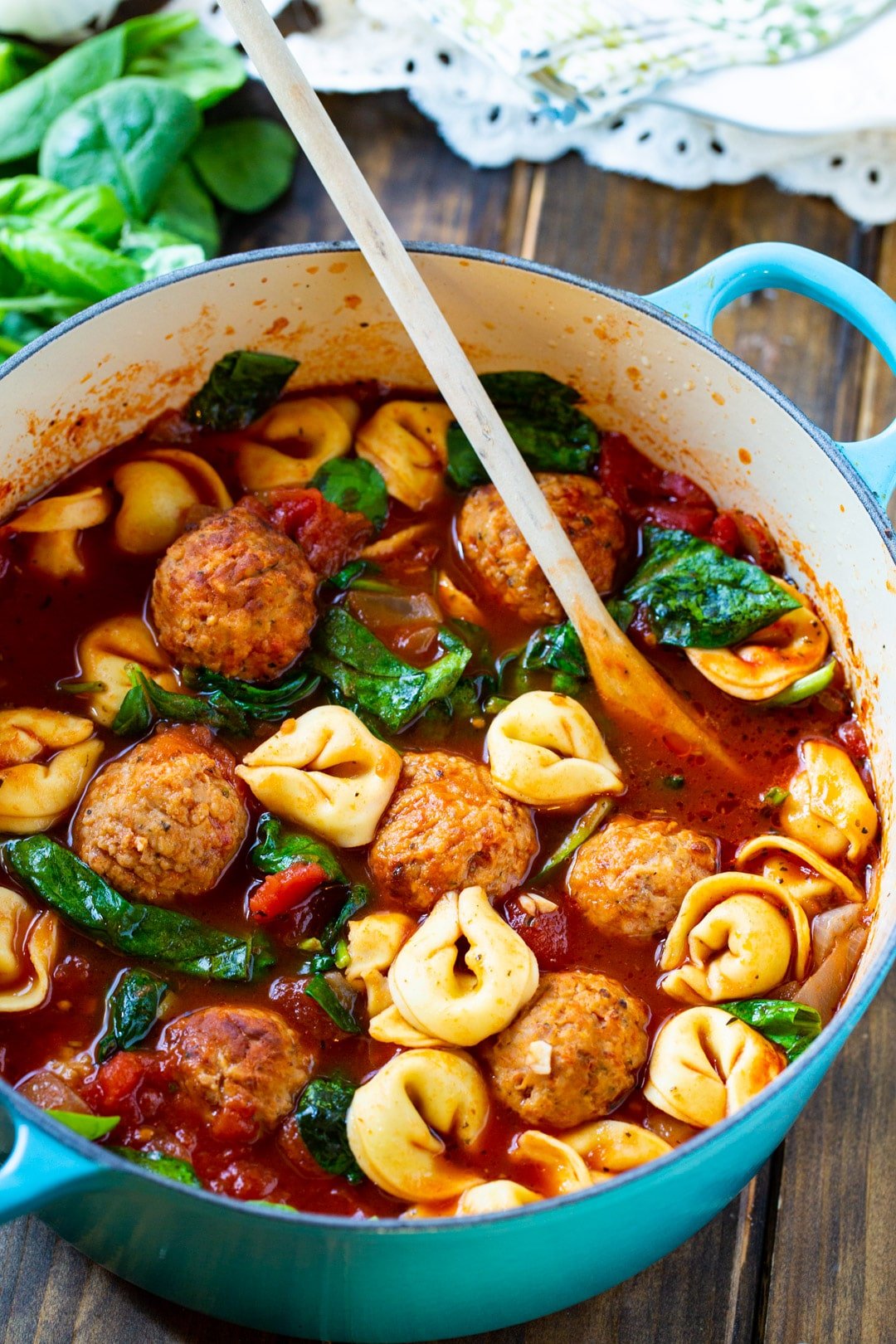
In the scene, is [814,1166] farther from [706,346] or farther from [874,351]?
[874,351]

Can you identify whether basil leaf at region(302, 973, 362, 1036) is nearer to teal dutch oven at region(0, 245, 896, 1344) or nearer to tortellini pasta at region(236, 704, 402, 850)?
tortellini pasta at region(236, 704, 402, 850)

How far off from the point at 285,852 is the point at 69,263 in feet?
6.35

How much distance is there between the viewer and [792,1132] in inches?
134

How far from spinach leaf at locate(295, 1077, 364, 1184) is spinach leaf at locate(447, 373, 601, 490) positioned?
1772 millimetres

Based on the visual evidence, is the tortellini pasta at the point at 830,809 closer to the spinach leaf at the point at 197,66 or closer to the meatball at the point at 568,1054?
the meatball at the point at 568,1054

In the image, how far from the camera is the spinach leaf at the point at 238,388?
12.5ft

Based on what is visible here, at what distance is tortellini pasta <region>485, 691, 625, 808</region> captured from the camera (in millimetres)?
3332

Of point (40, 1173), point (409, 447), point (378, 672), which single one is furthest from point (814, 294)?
point (40, 1173)

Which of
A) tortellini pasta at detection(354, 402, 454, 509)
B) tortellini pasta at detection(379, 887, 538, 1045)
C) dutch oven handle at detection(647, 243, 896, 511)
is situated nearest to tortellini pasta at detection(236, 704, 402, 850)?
tortellini pasta at detection(379, 887, 538, 1045)

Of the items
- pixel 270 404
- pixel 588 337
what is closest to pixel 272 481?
pixel 270 404

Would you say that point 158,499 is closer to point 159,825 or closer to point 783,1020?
point 159,825

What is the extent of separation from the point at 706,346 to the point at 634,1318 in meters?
2.30

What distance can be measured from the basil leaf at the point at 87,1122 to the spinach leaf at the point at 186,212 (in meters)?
2.79

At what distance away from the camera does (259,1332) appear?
3.01 m
